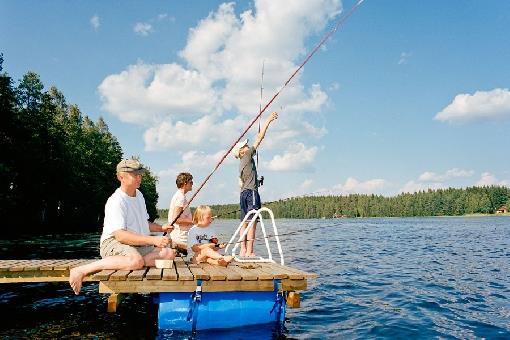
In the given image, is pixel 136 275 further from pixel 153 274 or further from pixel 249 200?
pixel 249 200

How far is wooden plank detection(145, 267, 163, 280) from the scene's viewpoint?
606cm

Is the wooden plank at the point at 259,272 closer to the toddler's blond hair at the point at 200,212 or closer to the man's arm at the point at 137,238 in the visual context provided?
the toddler's blond hair at the point at 200,212

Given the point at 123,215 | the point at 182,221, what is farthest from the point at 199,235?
the point at 123,215

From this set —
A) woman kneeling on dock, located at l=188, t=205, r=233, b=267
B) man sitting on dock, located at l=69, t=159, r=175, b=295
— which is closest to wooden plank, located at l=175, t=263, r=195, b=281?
man sitting on dock, located at l=69, t=159, r=175, b=295

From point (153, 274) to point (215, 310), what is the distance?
1.12 meters

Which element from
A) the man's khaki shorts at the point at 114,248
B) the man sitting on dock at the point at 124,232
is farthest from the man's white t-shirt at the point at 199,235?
the man's khaki shorts at the point at 114,248

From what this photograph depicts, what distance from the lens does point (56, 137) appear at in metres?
43.2

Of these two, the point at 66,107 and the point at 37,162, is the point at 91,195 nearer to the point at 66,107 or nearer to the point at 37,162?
the point at 37,162

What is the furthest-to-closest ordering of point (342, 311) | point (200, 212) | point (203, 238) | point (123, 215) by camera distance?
point (342, 311) < point (200, 212) < point (203, 238) < point (123, 215)

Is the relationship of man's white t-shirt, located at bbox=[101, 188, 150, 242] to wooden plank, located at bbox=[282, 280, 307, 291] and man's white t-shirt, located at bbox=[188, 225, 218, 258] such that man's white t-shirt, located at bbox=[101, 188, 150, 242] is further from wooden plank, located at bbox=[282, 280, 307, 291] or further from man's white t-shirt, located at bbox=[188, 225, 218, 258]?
wooden plank, located at bbox=[282, 280, 307, 291]

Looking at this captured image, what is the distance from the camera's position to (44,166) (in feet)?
134

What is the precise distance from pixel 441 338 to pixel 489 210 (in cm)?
19308

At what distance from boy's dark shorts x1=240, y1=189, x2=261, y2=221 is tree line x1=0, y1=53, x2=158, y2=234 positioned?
2797cm

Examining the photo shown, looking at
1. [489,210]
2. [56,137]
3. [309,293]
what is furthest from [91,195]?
[489,210]
